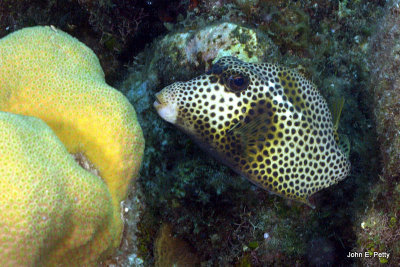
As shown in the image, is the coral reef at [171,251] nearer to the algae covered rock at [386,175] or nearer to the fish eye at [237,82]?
the fish eye at [237,82]

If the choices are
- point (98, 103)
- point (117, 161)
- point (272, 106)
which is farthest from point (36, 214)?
point (272, 106)

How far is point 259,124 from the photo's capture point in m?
3.35

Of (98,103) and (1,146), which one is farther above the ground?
(1,146)

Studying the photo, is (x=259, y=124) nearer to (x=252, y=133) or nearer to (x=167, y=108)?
(x=252, y=133)

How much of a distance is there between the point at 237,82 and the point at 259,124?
497mm

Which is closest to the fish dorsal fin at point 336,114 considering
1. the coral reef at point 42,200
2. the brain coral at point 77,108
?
the brain coral at point 77,108

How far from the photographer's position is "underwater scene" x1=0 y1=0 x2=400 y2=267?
275cm

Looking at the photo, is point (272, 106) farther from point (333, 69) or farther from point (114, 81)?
point (114, 81)

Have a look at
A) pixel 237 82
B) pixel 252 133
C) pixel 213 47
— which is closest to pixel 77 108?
pixel 237 82

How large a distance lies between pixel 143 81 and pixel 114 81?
110 centimetres

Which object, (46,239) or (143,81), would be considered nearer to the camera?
(46,239)

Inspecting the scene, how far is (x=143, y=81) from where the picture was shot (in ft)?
16.0

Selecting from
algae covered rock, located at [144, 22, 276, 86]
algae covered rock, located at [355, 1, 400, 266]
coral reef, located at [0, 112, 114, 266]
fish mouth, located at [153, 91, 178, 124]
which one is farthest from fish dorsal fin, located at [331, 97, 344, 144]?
coral reef, located at [0, 112, 114, 266]

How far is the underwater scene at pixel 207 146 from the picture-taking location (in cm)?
275
